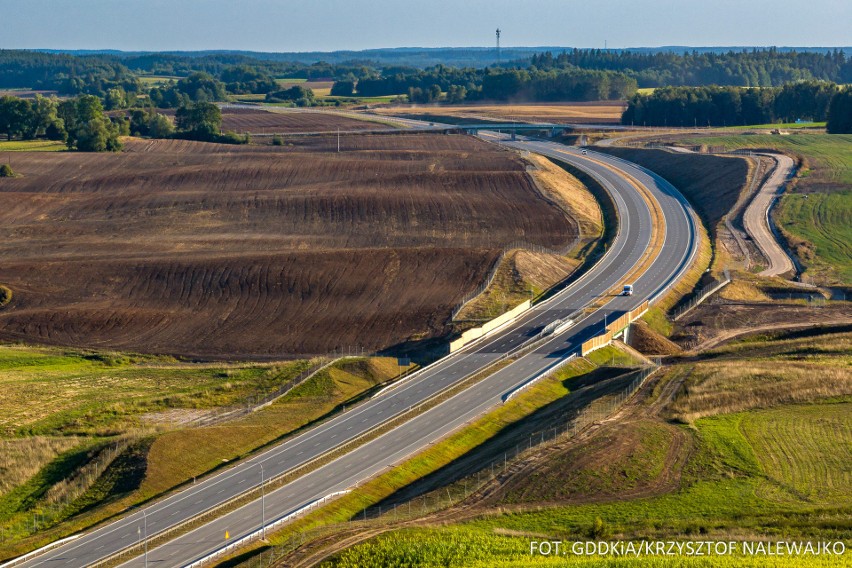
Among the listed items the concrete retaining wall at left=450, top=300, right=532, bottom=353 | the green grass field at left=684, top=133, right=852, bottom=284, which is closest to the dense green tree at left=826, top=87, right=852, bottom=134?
the green grass field at left=684, top=133, right=852, bottom=284

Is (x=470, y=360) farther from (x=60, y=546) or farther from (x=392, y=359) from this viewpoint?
(x=60, y=546)

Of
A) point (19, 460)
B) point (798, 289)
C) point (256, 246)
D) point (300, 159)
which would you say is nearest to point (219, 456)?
point (19, 460)

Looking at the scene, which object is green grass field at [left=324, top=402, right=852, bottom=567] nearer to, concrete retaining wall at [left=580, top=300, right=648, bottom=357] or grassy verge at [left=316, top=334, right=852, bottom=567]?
grassy verge at [left=316, top=334, right=852, bottom=567]

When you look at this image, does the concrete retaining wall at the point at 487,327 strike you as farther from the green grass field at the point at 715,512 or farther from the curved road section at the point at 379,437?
the green grass field at the point at 715,512

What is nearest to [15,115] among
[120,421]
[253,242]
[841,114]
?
[253,242]

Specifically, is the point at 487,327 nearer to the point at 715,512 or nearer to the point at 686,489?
the point at 686,489

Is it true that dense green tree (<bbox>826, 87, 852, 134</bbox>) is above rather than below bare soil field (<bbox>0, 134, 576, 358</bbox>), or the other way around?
above
